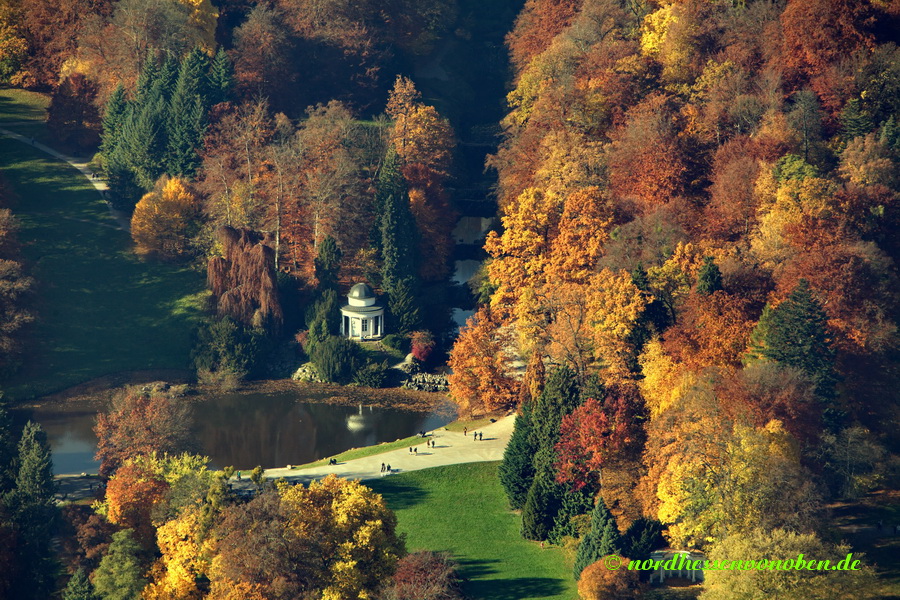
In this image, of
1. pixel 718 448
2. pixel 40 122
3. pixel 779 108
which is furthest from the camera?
pixel 40 122

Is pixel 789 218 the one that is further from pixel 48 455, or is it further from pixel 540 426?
pixel 48 455

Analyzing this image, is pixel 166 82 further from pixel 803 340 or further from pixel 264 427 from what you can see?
pixel 803 340

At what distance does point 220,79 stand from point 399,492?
51.0 m

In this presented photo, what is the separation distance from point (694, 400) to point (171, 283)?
171ft

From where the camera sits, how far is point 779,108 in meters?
119

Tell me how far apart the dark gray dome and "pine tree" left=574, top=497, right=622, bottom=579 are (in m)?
41.9

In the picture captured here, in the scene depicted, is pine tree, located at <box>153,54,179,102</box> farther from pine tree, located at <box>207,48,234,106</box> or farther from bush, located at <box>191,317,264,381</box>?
bush, located at <box>191,317,264,381</box>

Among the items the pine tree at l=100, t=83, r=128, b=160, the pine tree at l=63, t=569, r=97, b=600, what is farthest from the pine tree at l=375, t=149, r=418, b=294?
the pine tree at l=63, t=569, r=97, b=600

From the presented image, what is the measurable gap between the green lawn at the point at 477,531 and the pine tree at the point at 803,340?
58.0 feet

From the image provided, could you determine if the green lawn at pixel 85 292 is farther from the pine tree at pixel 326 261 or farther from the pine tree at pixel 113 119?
the pine tree at pixel 326 261

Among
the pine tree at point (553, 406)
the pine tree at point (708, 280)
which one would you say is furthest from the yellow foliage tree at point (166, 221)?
the pine tree at point (708, 280)

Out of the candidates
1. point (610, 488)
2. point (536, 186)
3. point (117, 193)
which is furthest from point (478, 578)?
point (117, 193)

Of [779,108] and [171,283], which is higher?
[779,108]

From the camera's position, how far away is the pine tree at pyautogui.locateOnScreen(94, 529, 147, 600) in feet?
266
